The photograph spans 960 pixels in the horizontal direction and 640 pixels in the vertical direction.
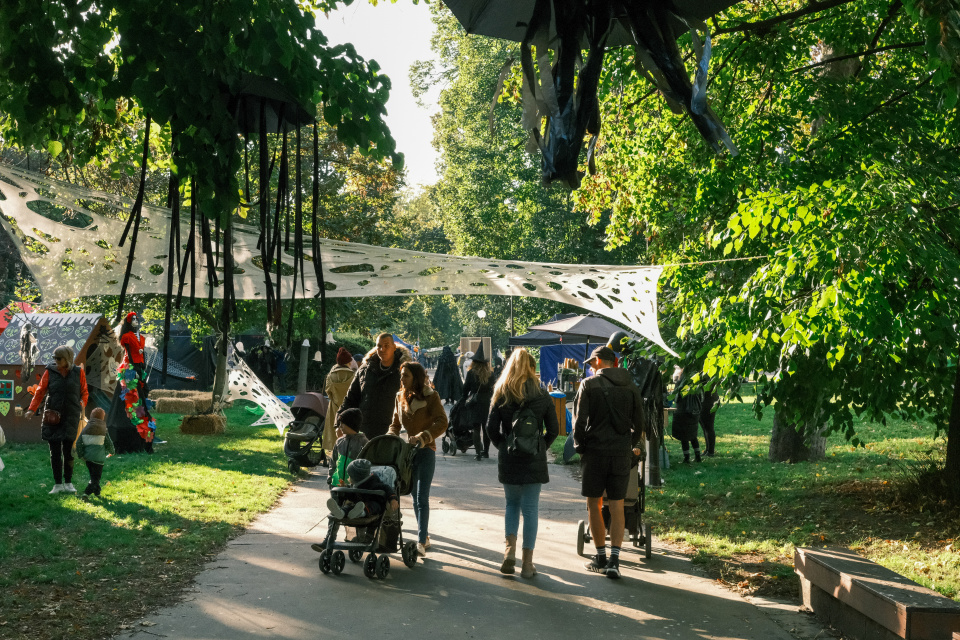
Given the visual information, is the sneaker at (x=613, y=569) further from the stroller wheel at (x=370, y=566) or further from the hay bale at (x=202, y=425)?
the hay bale at (x=202, y=425)

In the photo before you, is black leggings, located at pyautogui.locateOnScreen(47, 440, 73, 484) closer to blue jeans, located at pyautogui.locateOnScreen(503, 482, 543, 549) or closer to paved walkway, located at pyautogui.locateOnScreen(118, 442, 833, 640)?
paved walkway, located at pyautogui.locateOnScreen(118, 442, 833, 640)

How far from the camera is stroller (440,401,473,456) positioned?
13.3 m

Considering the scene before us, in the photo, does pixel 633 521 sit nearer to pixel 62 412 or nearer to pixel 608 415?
pixel 608 415

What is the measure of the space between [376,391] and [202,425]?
11.2 m

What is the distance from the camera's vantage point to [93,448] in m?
10.0

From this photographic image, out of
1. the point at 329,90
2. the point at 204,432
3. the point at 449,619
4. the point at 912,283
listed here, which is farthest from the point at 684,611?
the point at 204,432

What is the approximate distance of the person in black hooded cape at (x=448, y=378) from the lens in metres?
18.2

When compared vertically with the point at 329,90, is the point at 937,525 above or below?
below

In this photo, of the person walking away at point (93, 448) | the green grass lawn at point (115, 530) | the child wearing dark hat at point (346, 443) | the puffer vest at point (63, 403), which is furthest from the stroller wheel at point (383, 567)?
the puffer vest at point (63, 403)

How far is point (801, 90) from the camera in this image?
9.83 meters

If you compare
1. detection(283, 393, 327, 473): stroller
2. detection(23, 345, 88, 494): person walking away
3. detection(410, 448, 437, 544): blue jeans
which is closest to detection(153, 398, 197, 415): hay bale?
detection(283, 393, 327, 473): stroller

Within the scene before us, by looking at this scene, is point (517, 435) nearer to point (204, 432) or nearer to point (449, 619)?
point (449, 619)

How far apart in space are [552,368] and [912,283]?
26.4m

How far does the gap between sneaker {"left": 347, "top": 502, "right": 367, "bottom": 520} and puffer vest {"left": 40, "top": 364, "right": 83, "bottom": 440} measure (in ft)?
16.7
